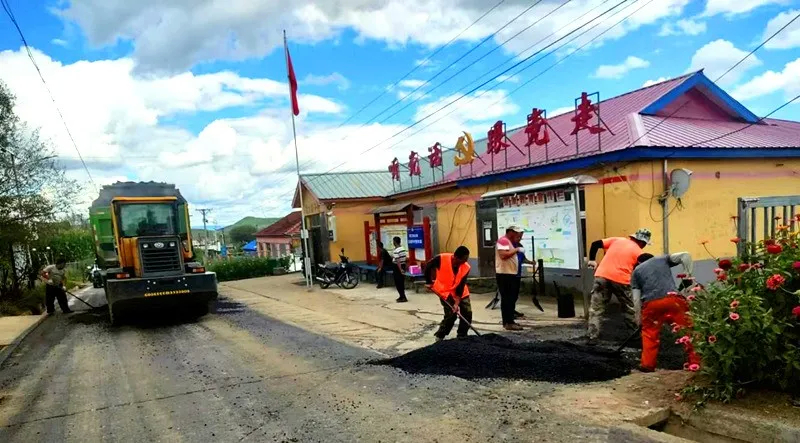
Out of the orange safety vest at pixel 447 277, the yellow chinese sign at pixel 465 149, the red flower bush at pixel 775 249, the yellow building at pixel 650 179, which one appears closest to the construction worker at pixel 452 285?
the orange safety vest at pixel 447 277

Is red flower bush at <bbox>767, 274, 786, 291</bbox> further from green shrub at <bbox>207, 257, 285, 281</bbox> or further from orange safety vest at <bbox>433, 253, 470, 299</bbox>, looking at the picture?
green shrub at <bbox>207, 257, 285, 281</bbox>

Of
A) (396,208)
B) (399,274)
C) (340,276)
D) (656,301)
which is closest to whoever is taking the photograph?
Answer: (656,301)

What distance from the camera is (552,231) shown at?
11.1 meters

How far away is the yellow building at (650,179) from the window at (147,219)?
745 centimetres

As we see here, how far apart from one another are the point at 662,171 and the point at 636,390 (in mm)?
6724

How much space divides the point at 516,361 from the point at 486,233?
8453 mm

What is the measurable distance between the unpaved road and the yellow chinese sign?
8139 mm

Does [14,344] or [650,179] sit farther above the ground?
[650,179]

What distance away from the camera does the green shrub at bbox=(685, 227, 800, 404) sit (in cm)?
392

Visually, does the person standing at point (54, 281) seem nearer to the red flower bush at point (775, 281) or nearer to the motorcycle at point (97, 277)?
the motorcycle at point (97, 277)

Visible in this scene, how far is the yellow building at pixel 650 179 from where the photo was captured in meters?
10.5

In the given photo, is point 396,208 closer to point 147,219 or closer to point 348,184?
point 348,184

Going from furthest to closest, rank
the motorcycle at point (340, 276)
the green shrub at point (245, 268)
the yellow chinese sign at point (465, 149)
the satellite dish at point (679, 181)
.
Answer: the green shrub at point (245, 268) < the motorcycle at point (340, 276) < the yellow chinese sign at point (465, 149) < the satellite dish at point (679, 181)

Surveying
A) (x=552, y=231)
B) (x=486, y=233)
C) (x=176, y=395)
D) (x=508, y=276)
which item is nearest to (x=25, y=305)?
(x=176, y=395)
